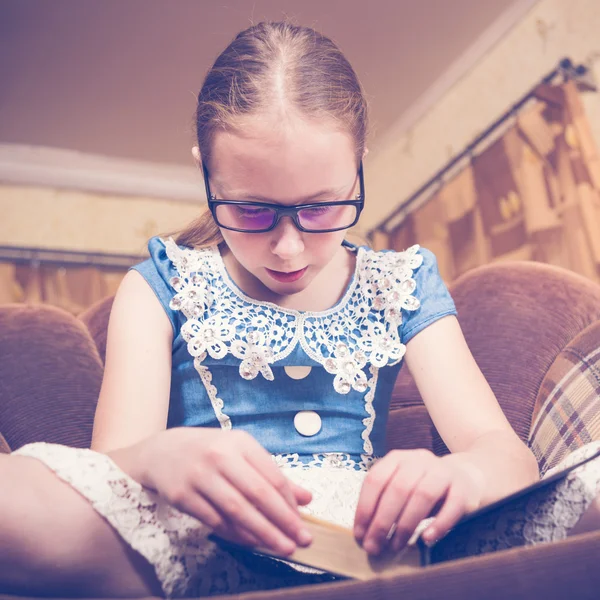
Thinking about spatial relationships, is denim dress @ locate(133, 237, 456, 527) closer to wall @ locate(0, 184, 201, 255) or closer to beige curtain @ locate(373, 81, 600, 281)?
beige curtain @ locate(373, 81, 600, 281)

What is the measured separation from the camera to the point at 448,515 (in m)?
0.47

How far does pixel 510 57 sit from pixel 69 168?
2.09 metres

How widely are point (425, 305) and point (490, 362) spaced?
0.21 m

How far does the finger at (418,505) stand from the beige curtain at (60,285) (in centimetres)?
283

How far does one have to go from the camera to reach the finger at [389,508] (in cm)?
44

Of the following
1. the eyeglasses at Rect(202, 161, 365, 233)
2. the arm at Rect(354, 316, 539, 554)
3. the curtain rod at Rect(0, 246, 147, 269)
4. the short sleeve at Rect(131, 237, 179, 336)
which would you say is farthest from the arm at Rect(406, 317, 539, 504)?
the curtain rod at Rect(0, 246, 147, 269)

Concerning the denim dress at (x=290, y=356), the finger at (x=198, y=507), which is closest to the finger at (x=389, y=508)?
the finger at (x=198, y=507)

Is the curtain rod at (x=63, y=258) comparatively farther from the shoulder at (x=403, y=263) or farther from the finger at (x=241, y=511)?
the finger at (x=241, y=511)

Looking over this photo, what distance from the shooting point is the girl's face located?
699 millimetres

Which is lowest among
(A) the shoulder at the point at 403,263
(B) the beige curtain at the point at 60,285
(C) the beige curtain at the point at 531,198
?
(A) the shoulder at the point at 403,263

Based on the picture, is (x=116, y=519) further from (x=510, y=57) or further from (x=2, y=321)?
(x=510, y=57)

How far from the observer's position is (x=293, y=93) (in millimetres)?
746

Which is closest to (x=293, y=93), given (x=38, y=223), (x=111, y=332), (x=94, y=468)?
(x=111, y=332)

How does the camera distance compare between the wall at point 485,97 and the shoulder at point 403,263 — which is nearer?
the shoulder at point 403,263
